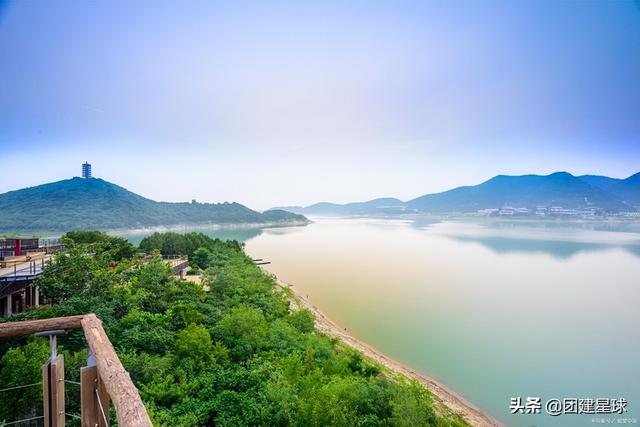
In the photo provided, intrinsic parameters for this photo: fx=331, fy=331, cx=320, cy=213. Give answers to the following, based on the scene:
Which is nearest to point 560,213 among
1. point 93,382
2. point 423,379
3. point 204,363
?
point 423,379

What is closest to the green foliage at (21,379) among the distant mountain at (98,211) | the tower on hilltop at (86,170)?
the distant mountain at (98,211)

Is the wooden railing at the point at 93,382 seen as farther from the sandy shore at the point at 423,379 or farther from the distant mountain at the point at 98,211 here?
the distant mountain at the point at 98,211

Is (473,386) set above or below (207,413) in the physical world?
below

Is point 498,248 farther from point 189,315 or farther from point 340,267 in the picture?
→ point 189,315

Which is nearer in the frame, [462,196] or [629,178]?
[629,178]

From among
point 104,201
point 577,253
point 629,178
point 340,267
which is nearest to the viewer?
point 340,267

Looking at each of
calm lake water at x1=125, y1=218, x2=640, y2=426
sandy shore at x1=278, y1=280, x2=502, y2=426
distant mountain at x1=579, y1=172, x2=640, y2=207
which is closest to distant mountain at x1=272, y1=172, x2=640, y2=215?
distant mountain at x1=579, y1=172, x2=640, y2=207

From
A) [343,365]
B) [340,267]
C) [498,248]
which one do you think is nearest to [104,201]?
[340,267]
